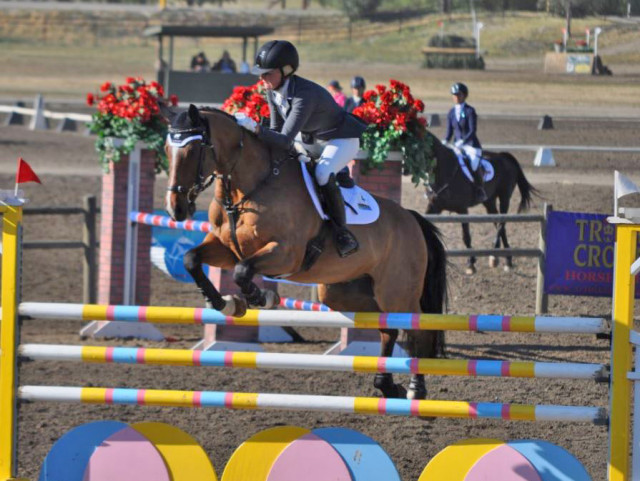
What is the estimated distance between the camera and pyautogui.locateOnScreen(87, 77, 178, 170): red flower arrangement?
397 inches

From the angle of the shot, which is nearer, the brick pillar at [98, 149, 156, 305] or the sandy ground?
the sandy ground

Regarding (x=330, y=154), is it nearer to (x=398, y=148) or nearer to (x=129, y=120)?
(x=398, y=148)

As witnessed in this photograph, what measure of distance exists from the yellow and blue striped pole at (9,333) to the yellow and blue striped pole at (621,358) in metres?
2.84

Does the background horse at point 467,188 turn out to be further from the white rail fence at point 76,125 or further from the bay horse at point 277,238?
the bay horse at point 277,238

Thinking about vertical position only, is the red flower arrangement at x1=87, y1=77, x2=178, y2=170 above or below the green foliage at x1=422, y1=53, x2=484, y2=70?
below

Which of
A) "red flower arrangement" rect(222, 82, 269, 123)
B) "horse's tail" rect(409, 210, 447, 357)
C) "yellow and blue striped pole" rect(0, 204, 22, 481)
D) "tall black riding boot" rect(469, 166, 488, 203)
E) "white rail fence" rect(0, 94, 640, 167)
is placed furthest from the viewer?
"white rail fence" rect(0, 94, 640, 167)

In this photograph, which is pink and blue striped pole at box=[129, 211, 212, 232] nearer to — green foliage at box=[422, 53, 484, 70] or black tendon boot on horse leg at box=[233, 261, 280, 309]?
black tendon boot on horse leg at box=[233, 261, 280, 309]

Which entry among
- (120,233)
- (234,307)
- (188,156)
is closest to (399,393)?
(234,307)

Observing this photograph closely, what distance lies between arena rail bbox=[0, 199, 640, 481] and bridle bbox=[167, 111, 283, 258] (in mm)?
695

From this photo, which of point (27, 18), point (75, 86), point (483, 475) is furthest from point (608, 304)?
point (27, 18)

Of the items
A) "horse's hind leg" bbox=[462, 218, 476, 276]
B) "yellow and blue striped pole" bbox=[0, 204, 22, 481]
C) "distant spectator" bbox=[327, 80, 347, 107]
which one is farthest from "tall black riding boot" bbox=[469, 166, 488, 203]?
"yellow and blue striped pole" bbox=[0, 204, 22, 481]

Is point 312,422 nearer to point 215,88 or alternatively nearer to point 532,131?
point 532,131

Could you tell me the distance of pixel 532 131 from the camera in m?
19.0

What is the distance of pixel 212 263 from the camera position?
6.05 metres
